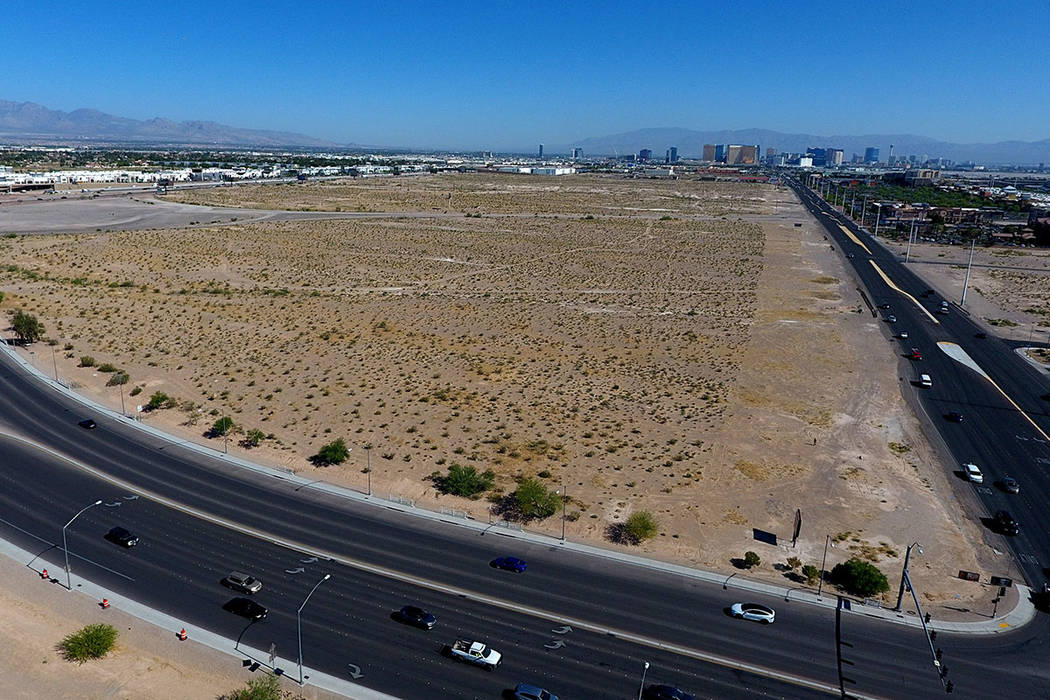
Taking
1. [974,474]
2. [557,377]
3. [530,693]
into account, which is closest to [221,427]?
[557,377]

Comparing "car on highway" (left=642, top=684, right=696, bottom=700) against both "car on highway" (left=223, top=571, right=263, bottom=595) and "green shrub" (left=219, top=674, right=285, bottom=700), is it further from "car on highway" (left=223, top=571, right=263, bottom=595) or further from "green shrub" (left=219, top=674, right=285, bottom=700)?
"car on highway" (left=223, top=571, right=263, bottom=595)

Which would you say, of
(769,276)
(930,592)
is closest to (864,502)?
(930,592)

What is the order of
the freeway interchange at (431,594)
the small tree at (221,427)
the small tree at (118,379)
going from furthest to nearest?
1. the small tree at (118,379)
2. the small tree at (221,427)
3. the freeway interchange at (431,594)

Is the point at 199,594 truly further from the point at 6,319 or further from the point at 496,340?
the point at 6,319

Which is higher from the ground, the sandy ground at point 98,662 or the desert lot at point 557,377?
the desert lot at point 557,377

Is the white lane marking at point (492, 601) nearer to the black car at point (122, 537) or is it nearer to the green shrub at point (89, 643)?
the black car at point (122, 537)

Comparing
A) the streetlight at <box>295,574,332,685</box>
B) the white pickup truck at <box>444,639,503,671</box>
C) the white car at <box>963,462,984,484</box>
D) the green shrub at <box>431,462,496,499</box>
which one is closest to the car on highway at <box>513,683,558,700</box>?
the white pickup truck at <box>444,639,503,671</box>

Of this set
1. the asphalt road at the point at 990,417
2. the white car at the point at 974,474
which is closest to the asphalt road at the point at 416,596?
the asphalt road at the point at 990,417
